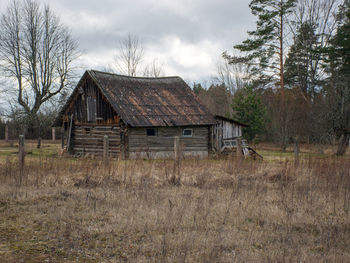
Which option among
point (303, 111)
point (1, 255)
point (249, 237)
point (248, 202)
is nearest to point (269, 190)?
point (248, 202)

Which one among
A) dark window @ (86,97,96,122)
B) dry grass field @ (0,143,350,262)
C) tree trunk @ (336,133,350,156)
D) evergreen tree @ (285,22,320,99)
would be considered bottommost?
dry grass field @ (0,143,350,262)

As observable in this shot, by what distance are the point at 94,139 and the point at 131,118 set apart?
3829mm

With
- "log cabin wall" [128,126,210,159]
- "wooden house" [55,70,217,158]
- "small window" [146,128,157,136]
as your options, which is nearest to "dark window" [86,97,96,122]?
"wooden house" [55,70,217,158]

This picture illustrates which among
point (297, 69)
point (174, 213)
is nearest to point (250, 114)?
point (297, 69)

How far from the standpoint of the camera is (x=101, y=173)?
9.90 meters

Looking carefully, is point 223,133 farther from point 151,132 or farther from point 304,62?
point 304,62

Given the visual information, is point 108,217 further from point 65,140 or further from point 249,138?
point 249,138

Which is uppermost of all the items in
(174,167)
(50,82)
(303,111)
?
(50,82)

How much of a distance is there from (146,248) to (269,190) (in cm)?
508

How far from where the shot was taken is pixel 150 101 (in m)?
22.4

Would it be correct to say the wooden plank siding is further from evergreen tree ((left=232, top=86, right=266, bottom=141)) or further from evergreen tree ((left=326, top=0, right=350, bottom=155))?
evergreen tree ((left=326, top=0, right=350, bottom=155))

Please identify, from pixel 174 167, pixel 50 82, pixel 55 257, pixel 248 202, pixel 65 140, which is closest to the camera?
pixel 55 257

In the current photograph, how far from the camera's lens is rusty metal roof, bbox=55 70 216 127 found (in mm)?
20578

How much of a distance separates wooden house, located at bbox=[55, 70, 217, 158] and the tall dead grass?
978 centimetres
